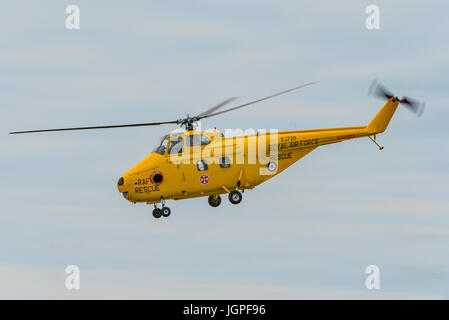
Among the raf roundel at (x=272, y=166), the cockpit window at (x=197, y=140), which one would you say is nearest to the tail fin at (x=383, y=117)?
the raf roundel at (x=272, y=166)

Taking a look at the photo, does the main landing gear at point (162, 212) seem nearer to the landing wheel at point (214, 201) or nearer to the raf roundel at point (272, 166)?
the landing wheel at point (214, 201)

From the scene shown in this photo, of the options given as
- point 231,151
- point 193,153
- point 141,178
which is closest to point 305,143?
point 231,151

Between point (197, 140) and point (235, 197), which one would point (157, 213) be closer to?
point (235, 197)

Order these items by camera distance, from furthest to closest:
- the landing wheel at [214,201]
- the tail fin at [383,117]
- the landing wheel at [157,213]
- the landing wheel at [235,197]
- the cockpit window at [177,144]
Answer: the landing wheel at [214,201] → the tail fin at [383,117] → the landing wheel at [157,213] → the cockpit window at [177,144] → the landing wheel at [235,197]

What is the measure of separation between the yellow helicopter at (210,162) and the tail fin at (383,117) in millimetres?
1499

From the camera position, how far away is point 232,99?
36.4 meters

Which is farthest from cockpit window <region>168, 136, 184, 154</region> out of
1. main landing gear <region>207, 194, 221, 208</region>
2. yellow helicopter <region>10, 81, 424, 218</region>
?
main landing gear <region>207, 194, 221, 208</region>

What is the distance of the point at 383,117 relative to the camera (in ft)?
128

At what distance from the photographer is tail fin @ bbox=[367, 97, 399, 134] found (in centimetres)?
3881

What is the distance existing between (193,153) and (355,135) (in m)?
11.2

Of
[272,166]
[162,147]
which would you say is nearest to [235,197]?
[272,166]

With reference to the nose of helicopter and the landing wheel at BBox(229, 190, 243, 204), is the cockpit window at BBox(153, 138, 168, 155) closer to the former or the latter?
the nose of helicopter

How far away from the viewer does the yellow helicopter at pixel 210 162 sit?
37.5 metres

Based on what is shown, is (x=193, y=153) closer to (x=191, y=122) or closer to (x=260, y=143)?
(x=191, y=122)
